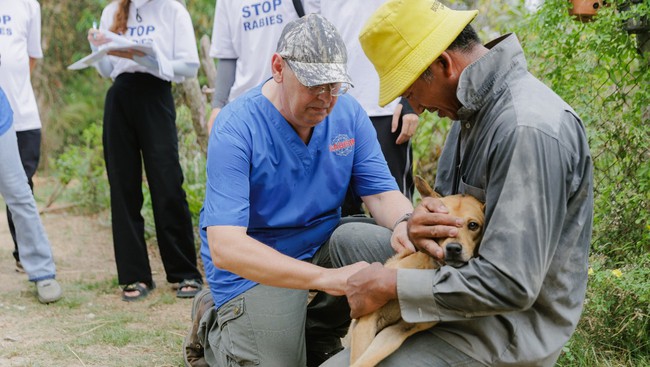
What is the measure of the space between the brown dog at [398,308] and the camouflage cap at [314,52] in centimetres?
72

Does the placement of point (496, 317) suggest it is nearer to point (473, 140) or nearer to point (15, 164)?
point (473, 140)

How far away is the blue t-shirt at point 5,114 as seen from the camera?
511cm

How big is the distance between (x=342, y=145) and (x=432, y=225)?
1095 mm

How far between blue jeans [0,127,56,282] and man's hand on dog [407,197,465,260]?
136 inches

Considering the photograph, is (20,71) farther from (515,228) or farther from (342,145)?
(515,228)

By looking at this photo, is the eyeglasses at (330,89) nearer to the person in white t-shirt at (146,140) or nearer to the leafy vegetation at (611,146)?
the leafy vegetation at (611,146)

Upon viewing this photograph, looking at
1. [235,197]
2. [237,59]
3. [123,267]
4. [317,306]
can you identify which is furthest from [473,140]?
[123,267]

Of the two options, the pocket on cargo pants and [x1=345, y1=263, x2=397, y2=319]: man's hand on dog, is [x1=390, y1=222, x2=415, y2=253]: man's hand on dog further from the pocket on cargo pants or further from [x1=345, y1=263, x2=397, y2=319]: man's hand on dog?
the pocket on cargo pants

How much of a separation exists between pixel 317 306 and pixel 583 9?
6.28 ft

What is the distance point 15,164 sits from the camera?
5.20 meters

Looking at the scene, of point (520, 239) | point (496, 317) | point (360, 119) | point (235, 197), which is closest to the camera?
point (520, 239)

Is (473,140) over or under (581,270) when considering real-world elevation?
over

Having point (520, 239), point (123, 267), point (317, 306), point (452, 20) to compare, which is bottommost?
point (123, 267)

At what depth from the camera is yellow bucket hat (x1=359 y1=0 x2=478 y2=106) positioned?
99.3 inches
